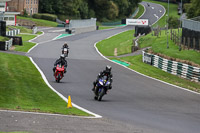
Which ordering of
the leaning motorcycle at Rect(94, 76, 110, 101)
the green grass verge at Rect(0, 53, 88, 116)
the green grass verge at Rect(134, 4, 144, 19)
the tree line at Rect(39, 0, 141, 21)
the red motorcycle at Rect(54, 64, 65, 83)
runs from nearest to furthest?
the green grass verge at Rect(0, 53, 88, 116) < the leaning motorcycle at Rect(94, 76, 110, 101) < the red motorcycle at Rect(54, 64, 65, 83) < the tree line at Rect(39, 0, 141, 21) < the green grass verge at Rect(134, 4, 144, 19)

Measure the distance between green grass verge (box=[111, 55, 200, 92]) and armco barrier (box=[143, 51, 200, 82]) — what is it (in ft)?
1.57

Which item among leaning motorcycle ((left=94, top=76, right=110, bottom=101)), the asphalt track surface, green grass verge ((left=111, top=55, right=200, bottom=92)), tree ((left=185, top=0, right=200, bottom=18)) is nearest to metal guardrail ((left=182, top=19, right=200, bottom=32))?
green grass verge ((left=111, top=55, right=200, bottom=92))

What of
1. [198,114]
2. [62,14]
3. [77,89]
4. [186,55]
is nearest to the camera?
[198,114]

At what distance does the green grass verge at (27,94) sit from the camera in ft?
57.0

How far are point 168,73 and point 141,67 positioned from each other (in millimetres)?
3557

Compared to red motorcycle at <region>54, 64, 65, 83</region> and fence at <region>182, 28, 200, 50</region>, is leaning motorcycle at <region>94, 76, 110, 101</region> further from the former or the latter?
fence at <region>182, 28, 200, 50</region>

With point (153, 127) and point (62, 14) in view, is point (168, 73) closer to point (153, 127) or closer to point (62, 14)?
point (153, 127)

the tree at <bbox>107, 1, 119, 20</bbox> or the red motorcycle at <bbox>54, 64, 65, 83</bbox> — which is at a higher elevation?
the tree at <bbox>107, 1, 119, 20</bbox>

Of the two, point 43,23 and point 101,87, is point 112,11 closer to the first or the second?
point 43,23

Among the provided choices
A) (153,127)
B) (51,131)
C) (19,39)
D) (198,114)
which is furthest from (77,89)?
(19,39)

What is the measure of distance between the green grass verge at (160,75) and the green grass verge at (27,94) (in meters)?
9.13

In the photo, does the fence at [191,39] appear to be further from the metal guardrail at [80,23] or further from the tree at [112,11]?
the tree at [112,11]

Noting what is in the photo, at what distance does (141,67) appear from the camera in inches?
1604

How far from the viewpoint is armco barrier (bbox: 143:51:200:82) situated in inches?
1332
